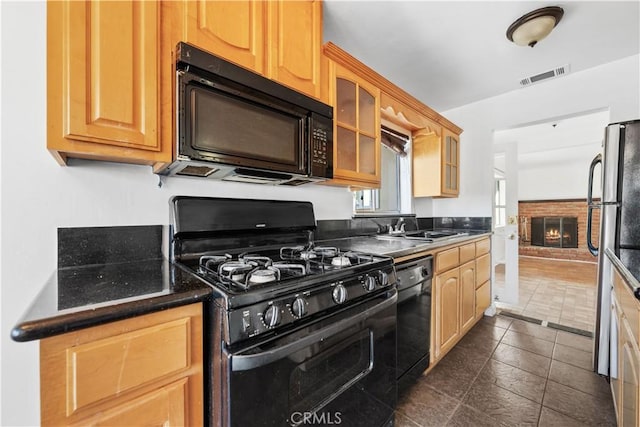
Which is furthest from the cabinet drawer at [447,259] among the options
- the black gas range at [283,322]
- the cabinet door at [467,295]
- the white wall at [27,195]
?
the white wall at [27,195]

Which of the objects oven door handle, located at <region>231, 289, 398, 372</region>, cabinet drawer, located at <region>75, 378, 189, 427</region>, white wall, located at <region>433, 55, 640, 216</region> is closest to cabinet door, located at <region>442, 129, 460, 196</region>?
white wall, located at <region>433, 55, 640, 216</region>

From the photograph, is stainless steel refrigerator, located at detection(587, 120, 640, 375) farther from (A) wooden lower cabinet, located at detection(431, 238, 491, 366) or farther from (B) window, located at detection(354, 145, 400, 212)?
(B) window, located at detection(354, 145, 400, 212)

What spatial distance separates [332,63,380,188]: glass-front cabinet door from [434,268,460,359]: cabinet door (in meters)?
0.84

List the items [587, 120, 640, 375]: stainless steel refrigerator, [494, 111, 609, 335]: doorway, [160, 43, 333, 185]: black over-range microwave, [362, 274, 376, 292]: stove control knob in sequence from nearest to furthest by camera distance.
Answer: [160, 43, 333, 185]: black over-range microwave < [362, 274, 376, 292]: stove control knob < [587, 120, 640, 375]: stainless steel refrigerator < [494, 111, 609, 335]: doorway

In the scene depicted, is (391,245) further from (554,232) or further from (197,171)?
(554,232)

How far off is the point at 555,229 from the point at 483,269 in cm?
526

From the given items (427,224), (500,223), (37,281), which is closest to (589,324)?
(500,223)

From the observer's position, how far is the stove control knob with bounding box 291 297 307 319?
2.92ft

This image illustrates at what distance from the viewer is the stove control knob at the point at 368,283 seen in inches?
45.8

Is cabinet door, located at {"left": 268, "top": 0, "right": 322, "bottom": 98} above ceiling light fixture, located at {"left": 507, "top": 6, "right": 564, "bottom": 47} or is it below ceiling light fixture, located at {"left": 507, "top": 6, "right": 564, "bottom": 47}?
below

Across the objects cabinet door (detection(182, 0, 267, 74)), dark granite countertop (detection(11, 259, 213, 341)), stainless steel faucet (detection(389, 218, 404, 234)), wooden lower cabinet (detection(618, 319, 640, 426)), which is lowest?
wooden lower cabinet (detection(618, 319, 640, 426))

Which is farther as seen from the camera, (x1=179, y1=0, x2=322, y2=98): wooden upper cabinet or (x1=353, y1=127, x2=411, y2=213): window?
(x1=353, y1=127, x2=411, y2=213): window

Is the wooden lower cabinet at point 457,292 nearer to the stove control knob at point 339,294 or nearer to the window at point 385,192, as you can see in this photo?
the window at point 385,192

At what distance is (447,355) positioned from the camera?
82.2 inches
